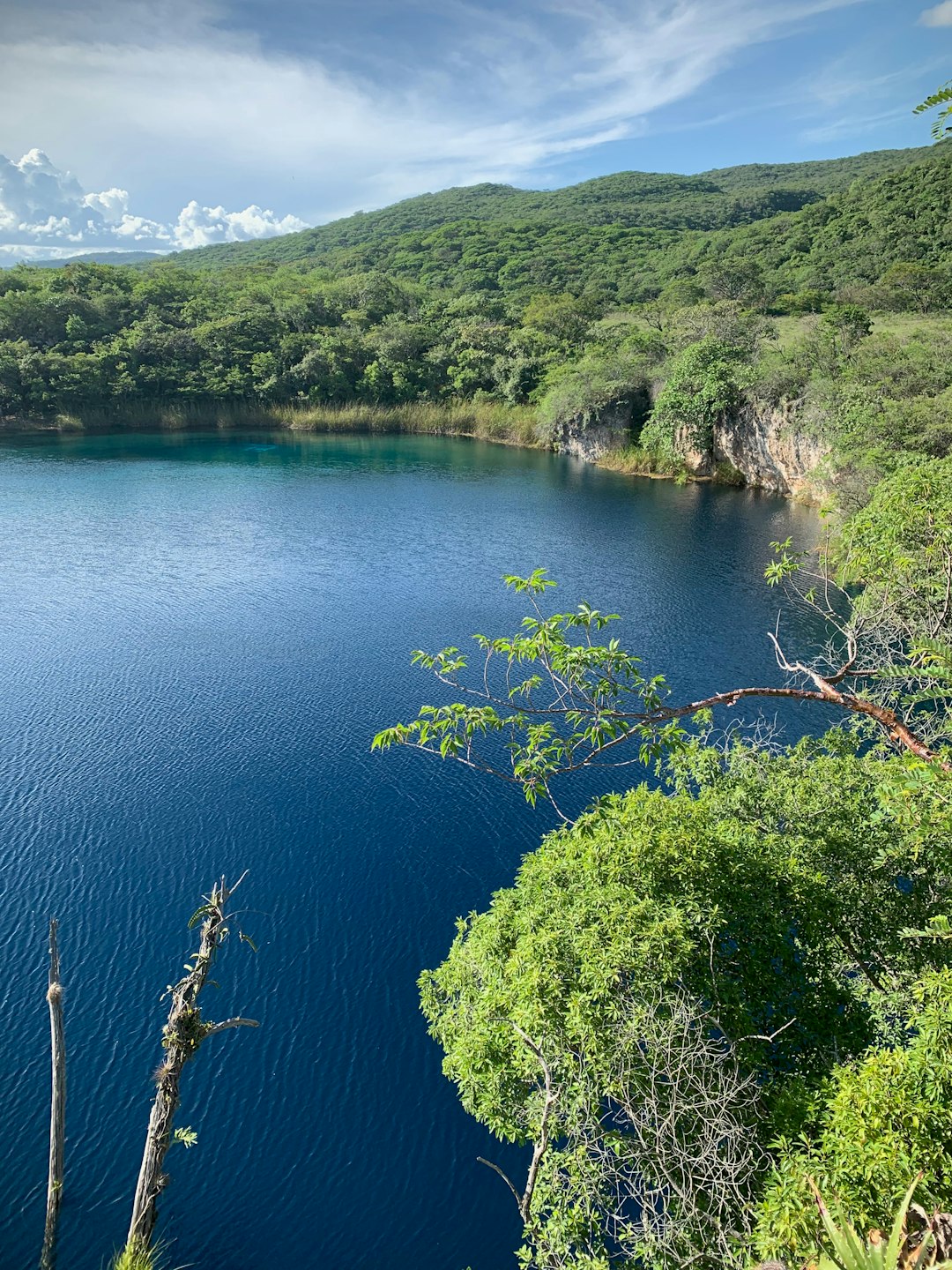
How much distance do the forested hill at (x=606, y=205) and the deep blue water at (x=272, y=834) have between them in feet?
330

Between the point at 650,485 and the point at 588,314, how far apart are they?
32571 millimetres

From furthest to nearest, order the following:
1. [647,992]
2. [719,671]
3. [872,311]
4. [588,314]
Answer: [588,314] → [872,311] → [719,671] → [647,992]

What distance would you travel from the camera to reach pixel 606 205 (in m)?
134

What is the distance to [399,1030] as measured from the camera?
36.8ft

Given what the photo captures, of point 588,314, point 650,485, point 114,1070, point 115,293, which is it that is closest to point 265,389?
point 115,293

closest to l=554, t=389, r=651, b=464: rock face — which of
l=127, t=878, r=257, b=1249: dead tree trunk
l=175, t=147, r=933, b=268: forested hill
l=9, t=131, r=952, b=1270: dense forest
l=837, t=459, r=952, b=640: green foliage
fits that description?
l=9, t=131, r=952, b=1270: dense forest

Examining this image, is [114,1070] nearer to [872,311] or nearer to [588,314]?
[872,311]

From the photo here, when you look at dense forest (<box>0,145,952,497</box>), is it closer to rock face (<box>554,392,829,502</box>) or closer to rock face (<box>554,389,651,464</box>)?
rock face (<box>554,389,651,464</box>)

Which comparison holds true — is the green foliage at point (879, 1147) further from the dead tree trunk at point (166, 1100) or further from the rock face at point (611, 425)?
the rock face at point (611, 425)

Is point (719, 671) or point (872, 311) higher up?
point (872, 311)

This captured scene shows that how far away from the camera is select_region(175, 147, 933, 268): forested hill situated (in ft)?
368

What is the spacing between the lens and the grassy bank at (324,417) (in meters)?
61.8

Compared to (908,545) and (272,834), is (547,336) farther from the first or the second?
(908,545)

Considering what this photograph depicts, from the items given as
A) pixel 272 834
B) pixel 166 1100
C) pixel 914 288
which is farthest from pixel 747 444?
pixel 166 1100
